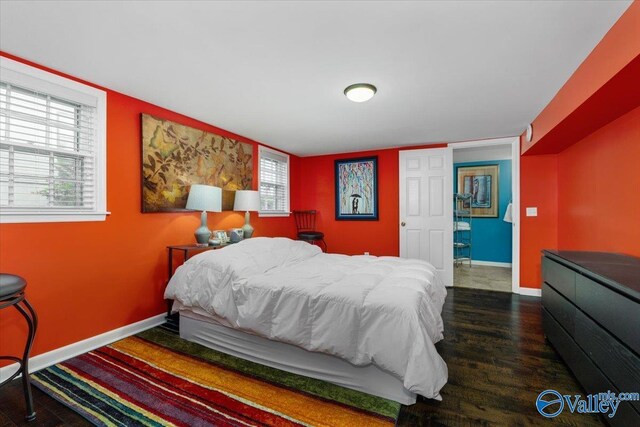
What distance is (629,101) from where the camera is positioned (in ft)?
6.45

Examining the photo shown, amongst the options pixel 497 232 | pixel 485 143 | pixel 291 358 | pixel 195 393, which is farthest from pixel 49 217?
pixel 497 232

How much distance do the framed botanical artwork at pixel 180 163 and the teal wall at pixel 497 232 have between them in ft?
17.3

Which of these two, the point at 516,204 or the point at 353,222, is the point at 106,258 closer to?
the point at 353,222

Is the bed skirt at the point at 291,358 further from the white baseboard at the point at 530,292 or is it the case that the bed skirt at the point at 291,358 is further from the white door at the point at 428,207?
the white baseboard at the point at 530,292

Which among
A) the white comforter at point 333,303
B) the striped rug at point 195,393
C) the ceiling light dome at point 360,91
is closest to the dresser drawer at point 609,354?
the white comforter at point 333,303

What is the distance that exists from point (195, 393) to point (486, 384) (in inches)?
76.8

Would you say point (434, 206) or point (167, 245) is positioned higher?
point (434, 206)

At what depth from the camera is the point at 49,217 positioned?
213 cm

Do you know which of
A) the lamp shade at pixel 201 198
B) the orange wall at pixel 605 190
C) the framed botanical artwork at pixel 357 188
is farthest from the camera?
the framed botanical artwork at pixel 357 188

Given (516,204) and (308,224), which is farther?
(308,224)

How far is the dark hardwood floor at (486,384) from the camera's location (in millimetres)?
1582

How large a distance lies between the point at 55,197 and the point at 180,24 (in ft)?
5.70

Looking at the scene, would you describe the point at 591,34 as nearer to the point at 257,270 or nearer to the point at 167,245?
the point at 257,270

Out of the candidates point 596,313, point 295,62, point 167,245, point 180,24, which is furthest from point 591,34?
point 167,245
